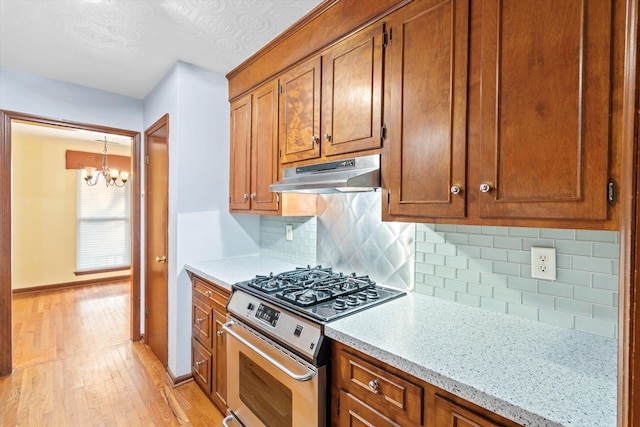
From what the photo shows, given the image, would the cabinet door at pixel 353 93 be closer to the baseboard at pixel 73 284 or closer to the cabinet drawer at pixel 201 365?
the cabinet drawer at pixel 201 365

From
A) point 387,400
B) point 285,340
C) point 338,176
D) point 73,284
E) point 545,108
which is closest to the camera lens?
point 545,108

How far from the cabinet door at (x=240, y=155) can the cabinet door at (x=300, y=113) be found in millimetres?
449

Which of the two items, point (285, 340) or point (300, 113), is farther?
point (300, 113)

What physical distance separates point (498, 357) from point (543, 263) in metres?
0.46

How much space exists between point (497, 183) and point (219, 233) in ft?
7.00

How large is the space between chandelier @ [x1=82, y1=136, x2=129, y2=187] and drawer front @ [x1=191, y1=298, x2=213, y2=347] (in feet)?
12.5

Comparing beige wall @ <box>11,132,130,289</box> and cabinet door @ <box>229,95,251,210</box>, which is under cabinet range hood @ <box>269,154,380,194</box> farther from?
beige wall @ <box>11,132,130,289</box>

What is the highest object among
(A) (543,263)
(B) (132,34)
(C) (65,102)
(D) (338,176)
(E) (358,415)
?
(B) (132,34)

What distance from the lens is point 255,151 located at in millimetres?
2285

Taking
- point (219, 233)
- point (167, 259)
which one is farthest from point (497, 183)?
point (167, 259)

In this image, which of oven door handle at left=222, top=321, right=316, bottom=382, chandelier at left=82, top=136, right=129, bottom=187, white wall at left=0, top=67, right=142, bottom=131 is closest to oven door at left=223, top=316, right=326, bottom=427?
oven door handle at left=222, top=321, right=316, bottom=382

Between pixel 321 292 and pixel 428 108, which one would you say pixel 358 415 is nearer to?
pixel 321 292

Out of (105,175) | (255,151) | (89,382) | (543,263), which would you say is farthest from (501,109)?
(105,175)

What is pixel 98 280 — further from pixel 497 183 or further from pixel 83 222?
pixel 497 183
